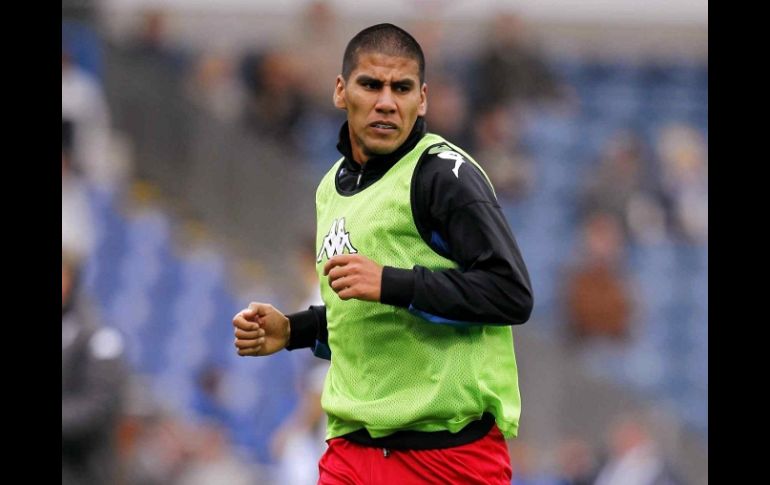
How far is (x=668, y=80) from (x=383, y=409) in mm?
10436

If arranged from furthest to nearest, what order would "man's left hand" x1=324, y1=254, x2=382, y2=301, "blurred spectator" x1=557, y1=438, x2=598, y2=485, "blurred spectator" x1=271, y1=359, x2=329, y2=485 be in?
"blurred spectator" x1=557, y1=438, x2=598, y2=485, "blurred spectator" x1=271, y1=359, x2=329, y2=485, "man's left hand" x1=324, y1=254, x2=382, y2=301

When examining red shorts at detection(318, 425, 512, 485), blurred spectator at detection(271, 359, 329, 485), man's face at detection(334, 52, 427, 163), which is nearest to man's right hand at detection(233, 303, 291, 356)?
red shorts at detection(318, 425, 512, 485)

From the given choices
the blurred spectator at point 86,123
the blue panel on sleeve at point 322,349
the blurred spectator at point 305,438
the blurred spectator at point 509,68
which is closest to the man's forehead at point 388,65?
the blue panel on sleeve at point 322,349

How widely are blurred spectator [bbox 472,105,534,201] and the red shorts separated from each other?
24.8 ft

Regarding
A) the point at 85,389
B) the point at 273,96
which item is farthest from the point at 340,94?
the point at 273,96

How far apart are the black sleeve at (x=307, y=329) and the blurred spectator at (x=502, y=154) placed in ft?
23.3

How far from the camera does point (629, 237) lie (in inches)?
485

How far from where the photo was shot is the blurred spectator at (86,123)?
1200 centimetres

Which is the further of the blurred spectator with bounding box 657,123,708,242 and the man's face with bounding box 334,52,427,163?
the blurred spectator with bounding box 657,123,708,242

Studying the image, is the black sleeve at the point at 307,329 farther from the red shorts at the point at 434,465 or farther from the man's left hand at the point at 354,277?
the man's left hand at the point at 354,277

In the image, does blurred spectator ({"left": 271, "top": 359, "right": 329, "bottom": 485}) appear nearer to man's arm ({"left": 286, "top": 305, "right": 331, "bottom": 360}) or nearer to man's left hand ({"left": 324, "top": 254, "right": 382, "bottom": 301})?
man's arm ({"left": 286, "top": 305, "right": 331, "bottom": 360})

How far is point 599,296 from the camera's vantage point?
11805mm

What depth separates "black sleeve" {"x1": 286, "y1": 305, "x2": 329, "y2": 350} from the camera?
16.4ft
